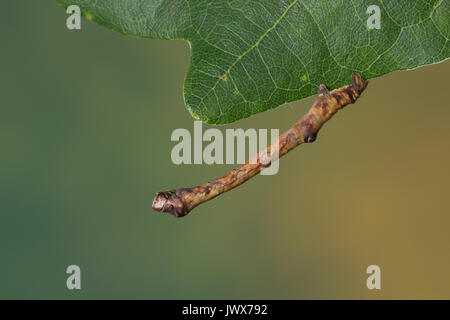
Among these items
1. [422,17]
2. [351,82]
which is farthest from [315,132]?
[422,17]

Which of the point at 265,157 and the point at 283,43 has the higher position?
the point at 283,43

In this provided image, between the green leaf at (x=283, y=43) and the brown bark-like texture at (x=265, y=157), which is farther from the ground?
the green leaf at (x=283, y=43)

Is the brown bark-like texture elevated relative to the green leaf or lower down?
lower down

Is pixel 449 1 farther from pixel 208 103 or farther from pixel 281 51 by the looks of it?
pixel 208 103
